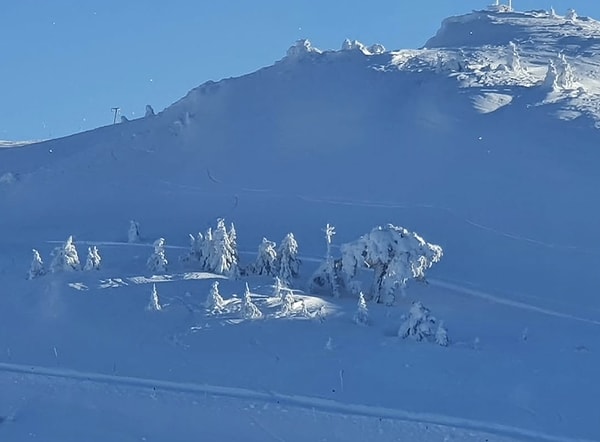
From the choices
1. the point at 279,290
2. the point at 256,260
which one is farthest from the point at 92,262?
the point at 279,290

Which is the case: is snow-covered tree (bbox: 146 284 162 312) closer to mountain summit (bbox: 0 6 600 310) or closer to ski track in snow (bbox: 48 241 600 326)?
ski track in snow (bbox: 48 241 600 326)

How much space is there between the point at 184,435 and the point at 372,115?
30730 mm

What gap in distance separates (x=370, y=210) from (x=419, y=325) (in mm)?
15603

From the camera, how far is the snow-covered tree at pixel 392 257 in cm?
3173

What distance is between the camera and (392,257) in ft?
104

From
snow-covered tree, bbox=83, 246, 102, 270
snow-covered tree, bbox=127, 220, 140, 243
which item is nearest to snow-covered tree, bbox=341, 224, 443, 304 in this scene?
snow-covered tree, bbox=83, 246, 102, 270

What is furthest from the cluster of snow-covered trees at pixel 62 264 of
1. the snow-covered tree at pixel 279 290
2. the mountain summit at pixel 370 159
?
the mountain summit at pixel 370 159

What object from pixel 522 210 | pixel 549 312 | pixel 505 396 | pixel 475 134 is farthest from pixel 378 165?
pixel 505 396

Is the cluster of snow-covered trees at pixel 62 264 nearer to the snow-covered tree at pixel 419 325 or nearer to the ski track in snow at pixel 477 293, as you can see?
the ski track in snow at pixel 477 293

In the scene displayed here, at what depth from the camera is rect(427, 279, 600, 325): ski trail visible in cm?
3262

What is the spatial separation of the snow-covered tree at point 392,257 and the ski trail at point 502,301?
3.08 metres

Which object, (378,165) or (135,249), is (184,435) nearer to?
(135,249)

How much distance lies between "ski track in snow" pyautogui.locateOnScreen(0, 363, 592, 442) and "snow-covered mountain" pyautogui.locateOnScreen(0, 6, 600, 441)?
10 cm

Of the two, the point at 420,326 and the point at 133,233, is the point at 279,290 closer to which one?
the point at 420,326
